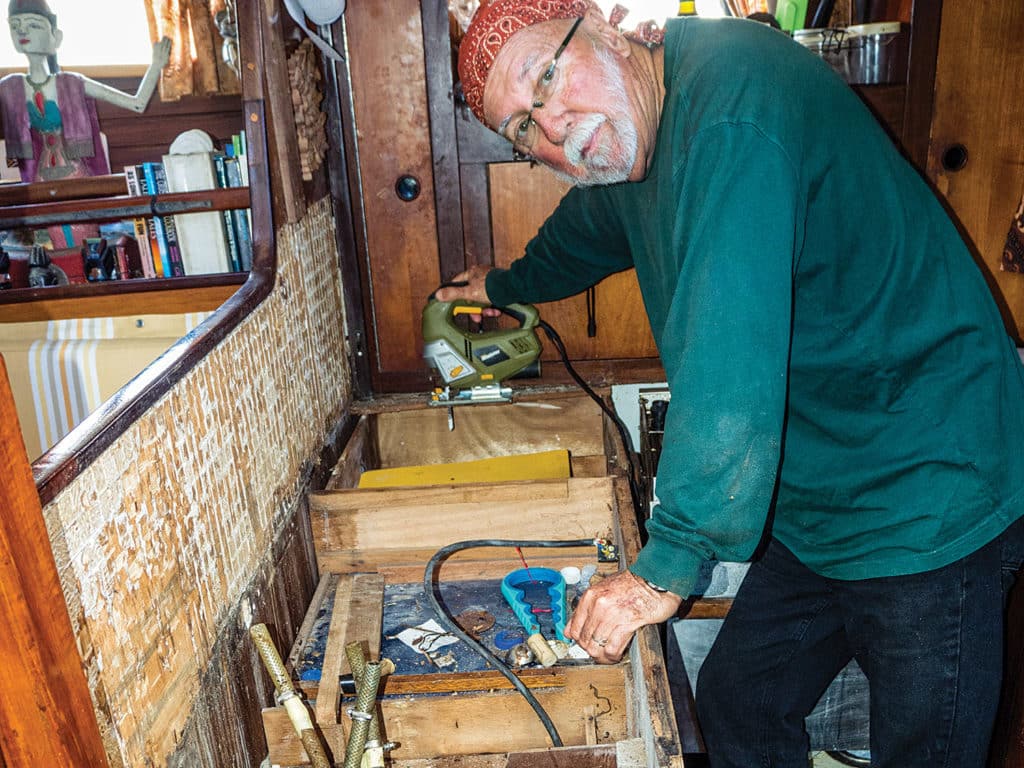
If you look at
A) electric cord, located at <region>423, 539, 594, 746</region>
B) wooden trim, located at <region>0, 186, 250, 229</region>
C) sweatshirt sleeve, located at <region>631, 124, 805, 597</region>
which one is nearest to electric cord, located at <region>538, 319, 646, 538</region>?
electric cord, located at <region>423, 539, 594, 746</region>

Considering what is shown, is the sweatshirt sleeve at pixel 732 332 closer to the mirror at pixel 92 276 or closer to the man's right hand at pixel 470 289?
the mirror at pixel 92 276

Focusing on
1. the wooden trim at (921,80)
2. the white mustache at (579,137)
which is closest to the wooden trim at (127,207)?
the white mustache at (579,137)

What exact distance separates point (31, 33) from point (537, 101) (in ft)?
12.0

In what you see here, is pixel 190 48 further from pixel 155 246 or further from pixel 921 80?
pixel 921 80

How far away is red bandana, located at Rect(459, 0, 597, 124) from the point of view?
3.91 ft

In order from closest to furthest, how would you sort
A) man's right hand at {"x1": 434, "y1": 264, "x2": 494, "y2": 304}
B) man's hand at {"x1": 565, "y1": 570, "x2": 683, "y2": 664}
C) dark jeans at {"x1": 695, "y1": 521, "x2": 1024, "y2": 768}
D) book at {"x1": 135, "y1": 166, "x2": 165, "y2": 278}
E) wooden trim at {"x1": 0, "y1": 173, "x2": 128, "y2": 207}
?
man's hand at {"x1": 565, "y1": 570, "x2": 683, "y2": 664}, dark jeans at {"x1": 695, "y1": 521, "x2": 1024, "y2": 768}, man's right hand at {"x1": 434, "y1": 264, "x2": 494, "y2": 304}, wooden trim at {"x1": 0, "y1": 173, "x2": 128, "y2": 207}, book at {"x1": 135, "y1": 166, "x2": 165, "y2": 278}

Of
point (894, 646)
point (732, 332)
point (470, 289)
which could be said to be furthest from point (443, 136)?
point (894, 646)

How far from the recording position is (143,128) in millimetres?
5051

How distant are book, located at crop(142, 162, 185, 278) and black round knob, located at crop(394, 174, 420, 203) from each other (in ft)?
3.30

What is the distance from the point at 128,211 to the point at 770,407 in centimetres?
160

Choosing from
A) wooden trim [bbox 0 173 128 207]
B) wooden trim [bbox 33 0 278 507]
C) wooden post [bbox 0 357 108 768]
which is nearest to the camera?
wooden post [bbox 0 357 108 768]

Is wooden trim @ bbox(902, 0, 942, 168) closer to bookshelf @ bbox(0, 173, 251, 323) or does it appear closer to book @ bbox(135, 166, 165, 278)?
bookshelf @ bbox(0, 173, 251, 323)

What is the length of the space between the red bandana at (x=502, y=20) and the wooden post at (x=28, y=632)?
0.80 meters

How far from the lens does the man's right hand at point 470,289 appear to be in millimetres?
2150
